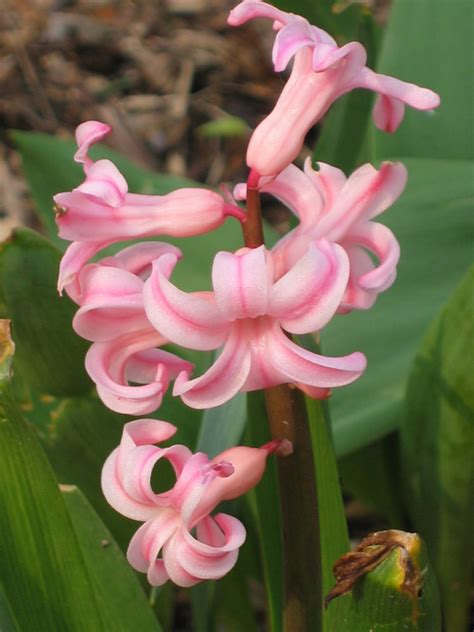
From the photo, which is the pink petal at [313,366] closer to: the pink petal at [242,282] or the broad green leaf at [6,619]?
the pink petal at [242,282]

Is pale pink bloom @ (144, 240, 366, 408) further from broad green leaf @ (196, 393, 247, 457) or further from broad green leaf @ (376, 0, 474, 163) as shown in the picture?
broad green leaf @ (376, 0, 474, 163)

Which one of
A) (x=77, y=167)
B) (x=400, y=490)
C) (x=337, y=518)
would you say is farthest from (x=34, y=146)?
(x=337, y=518)

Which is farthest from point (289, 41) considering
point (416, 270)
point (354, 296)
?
point (416, 270)

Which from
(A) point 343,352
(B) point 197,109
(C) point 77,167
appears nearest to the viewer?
(A) point 343,352

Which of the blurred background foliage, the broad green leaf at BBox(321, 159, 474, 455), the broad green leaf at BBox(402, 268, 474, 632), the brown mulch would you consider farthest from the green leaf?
the broad green leaf at BBox(402, 268, 474, 632)

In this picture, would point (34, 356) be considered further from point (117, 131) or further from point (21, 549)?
point (117, 131)

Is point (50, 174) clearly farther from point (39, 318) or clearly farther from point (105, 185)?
point (105, 185)
